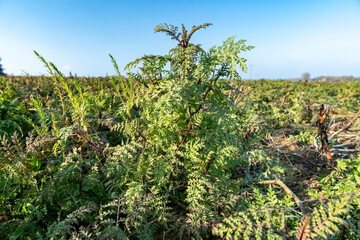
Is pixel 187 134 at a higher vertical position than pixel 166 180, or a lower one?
higher

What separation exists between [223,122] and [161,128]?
536 mm

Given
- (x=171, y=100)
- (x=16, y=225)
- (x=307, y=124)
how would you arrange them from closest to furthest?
(x=171, y=100) → (x=16, y=225) → (x=307, y=124)

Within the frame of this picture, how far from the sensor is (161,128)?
192cm

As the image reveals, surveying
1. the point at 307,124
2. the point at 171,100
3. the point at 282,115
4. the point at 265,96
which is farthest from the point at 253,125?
the point at 265,96

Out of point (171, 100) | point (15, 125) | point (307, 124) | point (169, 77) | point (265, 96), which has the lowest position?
point (307, 124)

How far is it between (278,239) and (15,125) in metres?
3.30

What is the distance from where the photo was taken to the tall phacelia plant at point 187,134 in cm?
167

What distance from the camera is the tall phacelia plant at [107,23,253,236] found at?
1.67 metres

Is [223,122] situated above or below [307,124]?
above

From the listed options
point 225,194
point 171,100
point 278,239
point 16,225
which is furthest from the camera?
point 225,194

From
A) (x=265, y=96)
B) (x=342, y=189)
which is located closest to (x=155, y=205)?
(x=342, y=189)

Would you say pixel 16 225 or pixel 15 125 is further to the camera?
pixel 15 125

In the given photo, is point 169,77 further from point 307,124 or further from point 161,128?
point 307,124

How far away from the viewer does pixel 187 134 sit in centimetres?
198
